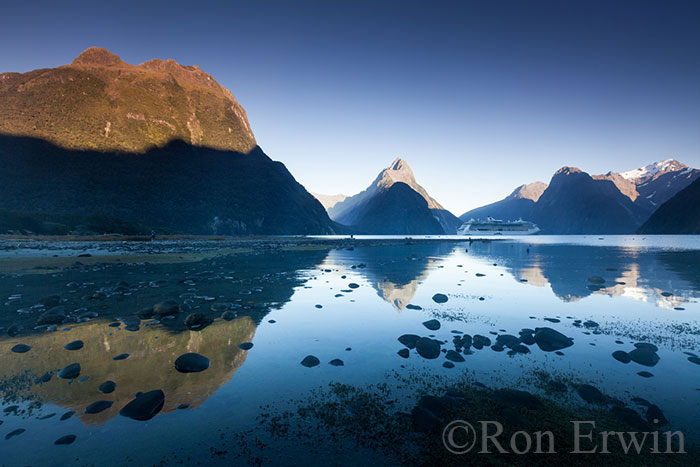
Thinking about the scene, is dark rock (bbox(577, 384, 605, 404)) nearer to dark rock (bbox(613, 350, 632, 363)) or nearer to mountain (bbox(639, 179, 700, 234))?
dark rock (bbox(613, 350, 632, 363))

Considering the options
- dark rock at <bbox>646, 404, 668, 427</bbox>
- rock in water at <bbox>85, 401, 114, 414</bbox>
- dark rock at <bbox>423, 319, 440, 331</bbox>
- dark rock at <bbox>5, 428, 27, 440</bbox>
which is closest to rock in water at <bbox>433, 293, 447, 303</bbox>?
dark rock at <bbox>423, 319, 440, 331</bbox>

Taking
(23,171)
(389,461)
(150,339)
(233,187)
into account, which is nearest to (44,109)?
(23,171)

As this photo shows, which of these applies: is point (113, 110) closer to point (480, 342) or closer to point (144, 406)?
point (144, 406)

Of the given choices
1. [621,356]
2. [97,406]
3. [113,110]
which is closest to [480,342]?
[621,356]

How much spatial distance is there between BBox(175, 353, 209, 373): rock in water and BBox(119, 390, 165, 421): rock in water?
147 cm

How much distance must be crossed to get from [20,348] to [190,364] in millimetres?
5507

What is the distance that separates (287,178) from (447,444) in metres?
200

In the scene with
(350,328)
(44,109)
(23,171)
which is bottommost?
(350,328)

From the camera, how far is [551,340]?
985cm

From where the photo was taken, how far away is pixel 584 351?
364 inches

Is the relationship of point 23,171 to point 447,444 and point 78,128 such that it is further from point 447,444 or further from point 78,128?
point 447,444

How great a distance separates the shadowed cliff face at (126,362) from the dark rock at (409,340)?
5.19m

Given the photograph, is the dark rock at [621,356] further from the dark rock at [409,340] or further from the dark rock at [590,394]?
the dark rock at [409,340]

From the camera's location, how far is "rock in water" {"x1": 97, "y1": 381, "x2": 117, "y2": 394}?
645 cm
